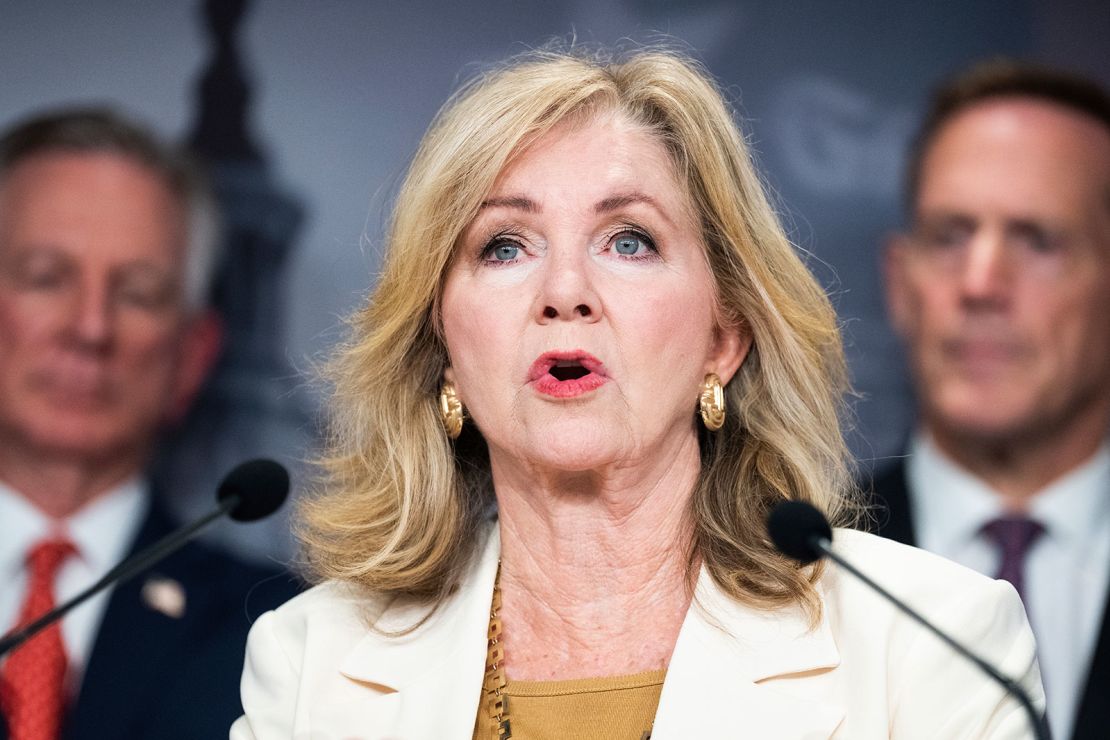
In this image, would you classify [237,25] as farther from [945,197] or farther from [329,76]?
[945,197]

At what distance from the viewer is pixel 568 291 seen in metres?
2.45

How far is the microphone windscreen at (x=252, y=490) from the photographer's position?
2266mm

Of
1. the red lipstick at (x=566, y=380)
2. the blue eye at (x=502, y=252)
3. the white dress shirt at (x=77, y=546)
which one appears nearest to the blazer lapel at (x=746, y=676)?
the red lipstick at (x=566, y=380)

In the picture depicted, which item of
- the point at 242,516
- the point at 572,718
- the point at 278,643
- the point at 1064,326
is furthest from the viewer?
the point at 1064,326

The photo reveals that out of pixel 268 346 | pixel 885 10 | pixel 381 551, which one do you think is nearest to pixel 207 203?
pixel 268 346

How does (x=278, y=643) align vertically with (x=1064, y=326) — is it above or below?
below

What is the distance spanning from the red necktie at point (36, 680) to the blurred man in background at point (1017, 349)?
2.27 m

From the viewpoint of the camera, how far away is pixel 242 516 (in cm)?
228

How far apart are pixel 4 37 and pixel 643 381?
2.85 m

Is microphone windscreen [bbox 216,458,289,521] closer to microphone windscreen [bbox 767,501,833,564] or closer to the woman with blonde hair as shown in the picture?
the woman with blonde hair

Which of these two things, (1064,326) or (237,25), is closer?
(1064,326)

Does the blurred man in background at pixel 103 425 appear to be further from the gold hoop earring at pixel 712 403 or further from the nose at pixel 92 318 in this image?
the gold hoop earring at pixel 712 403

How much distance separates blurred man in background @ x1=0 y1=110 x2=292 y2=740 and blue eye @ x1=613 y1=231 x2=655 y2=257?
1.84 m

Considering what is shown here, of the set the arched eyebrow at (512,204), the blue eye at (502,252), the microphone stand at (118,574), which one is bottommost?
the microphone stand at (118,574)
